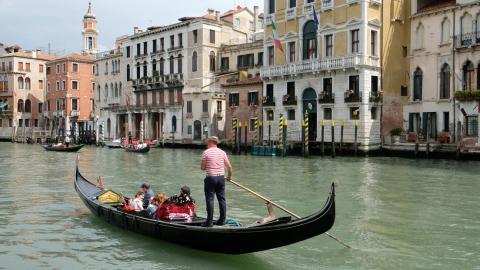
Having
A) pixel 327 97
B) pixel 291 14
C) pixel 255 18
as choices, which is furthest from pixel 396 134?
pixel 255 18

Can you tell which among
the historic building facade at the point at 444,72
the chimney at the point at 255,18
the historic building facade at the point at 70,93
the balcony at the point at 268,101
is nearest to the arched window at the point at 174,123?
the chimney at the point at 255,18

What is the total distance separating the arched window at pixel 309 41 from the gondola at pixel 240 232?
2224 cm

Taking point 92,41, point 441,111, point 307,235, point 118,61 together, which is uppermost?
point 92,41

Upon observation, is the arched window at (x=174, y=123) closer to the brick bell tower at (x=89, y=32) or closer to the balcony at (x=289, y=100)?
the balcony at (x=289, y=100)

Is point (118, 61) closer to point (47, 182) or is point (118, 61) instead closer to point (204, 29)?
point (204, 29)

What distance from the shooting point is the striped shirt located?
7.02 m

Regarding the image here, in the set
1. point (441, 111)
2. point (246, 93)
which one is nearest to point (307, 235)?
point (441, 111)

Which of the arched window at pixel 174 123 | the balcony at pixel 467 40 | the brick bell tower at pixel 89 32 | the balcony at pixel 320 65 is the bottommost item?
the arched window at pixel 174 123

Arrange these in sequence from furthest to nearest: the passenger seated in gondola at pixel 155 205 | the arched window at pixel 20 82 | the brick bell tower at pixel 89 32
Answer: the brick bell tower at pixel 89 32
the arched window at pixel 20 82
the passenger seated in gondola at pixel 155 205

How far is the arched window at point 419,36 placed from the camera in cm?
2739

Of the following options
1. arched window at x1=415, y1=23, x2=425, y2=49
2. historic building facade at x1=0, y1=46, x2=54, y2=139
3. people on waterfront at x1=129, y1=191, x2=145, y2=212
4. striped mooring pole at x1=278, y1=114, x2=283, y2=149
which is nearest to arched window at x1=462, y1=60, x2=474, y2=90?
arched window at x1=415, y1=23, x2=425, y2=49

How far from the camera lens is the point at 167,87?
40312 millimetres

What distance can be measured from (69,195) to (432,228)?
8.28 metres

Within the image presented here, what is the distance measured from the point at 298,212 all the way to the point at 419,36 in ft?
64.2
